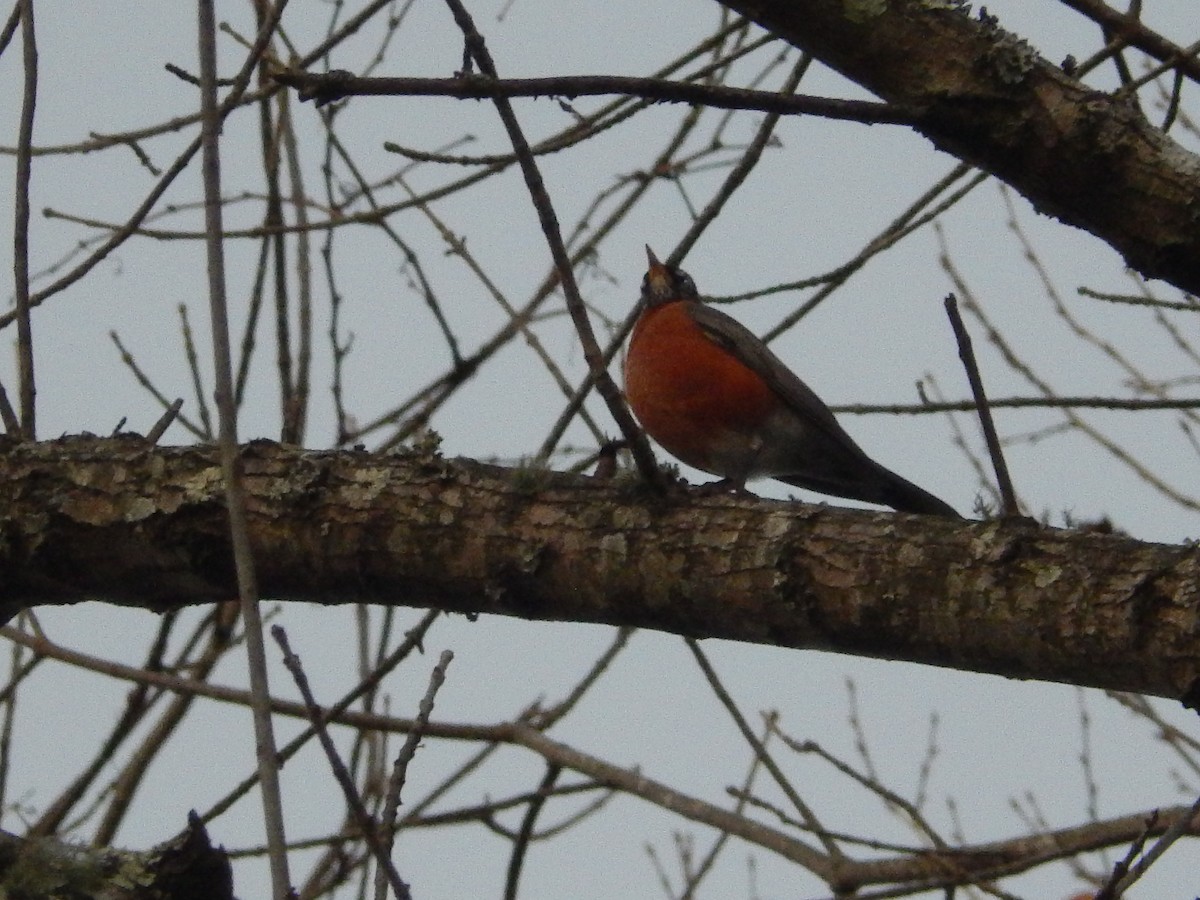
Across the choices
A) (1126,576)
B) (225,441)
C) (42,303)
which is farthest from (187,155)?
(1126,576)

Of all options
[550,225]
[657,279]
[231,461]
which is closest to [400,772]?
[231,461]

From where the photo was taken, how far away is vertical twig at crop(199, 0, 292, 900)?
1700mm

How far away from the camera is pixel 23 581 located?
3123 millimetres

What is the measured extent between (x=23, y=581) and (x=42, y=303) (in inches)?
30.9

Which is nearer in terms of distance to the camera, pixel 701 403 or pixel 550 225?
pixel 550 225

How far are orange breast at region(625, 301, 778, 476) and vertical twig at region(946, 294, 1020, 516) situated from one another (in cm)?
269

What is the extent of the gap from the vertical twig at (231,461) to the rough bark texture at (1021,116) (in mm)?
989

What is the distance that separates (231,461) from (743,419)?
343 centimetres

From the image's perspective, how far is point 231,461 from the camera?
200 centimetres

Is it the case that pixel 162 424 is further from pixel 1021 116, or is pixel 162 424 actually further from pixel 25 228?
pixel 1021 116

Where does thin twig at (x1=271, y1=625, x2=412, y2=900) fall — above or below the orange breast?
below

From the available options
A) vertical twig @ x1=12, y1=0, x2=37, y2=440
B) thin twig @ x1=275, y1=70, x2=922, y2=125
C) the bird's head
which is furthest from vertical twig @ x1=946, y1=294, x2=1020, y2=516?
the bird's head

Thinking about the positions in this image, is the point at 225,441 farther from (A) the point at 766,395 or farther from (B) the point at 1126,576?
(A) the point at 766,395

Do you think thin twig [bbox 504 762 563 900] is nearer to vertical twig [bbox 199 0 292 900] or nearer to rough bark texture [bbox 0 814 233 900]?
rough bark texture [bbox 0 814 233 900]
